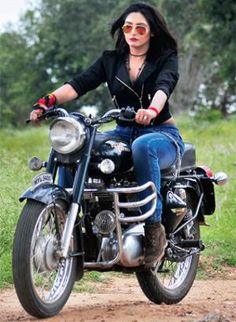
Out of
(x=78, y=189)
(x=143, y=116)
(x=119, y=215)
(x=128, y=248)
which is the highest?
(x=143, y=116)

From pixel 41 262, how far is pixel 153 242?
0.85 m

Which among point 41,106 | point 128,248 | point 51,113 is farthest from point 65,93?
point 128,248

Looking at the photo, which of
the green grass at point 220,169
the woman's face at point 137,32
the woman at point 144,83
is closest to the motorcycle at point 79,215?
the woman at point 144,83

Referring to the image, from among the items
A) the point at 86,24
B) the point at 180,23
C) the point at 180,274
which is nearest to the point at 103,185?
the point at 180,274

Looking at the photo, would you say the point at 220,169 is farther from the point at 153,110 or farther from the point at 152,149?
the point at 153,110

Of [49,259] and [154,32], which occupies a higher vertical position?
[154,32]

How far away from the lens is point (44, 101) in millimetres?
6078

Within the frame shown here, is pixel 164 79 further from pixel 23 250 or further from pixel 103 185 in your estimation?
pixel 23 250

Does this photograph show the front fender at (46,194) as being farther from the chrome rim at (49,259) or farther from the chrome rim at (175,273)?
the chrome rim at (175,273)

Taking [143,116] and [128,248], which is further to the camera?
[128,248]

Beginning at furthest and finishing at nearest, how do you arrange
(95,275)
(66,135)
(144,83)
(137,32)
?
(95,275) < (137,32) < (144,83) < (66,135)

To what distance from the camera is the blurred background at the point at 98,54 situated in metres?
25.6

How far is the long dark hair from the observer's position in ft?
20.6

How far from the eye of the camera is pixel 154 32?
629cm
